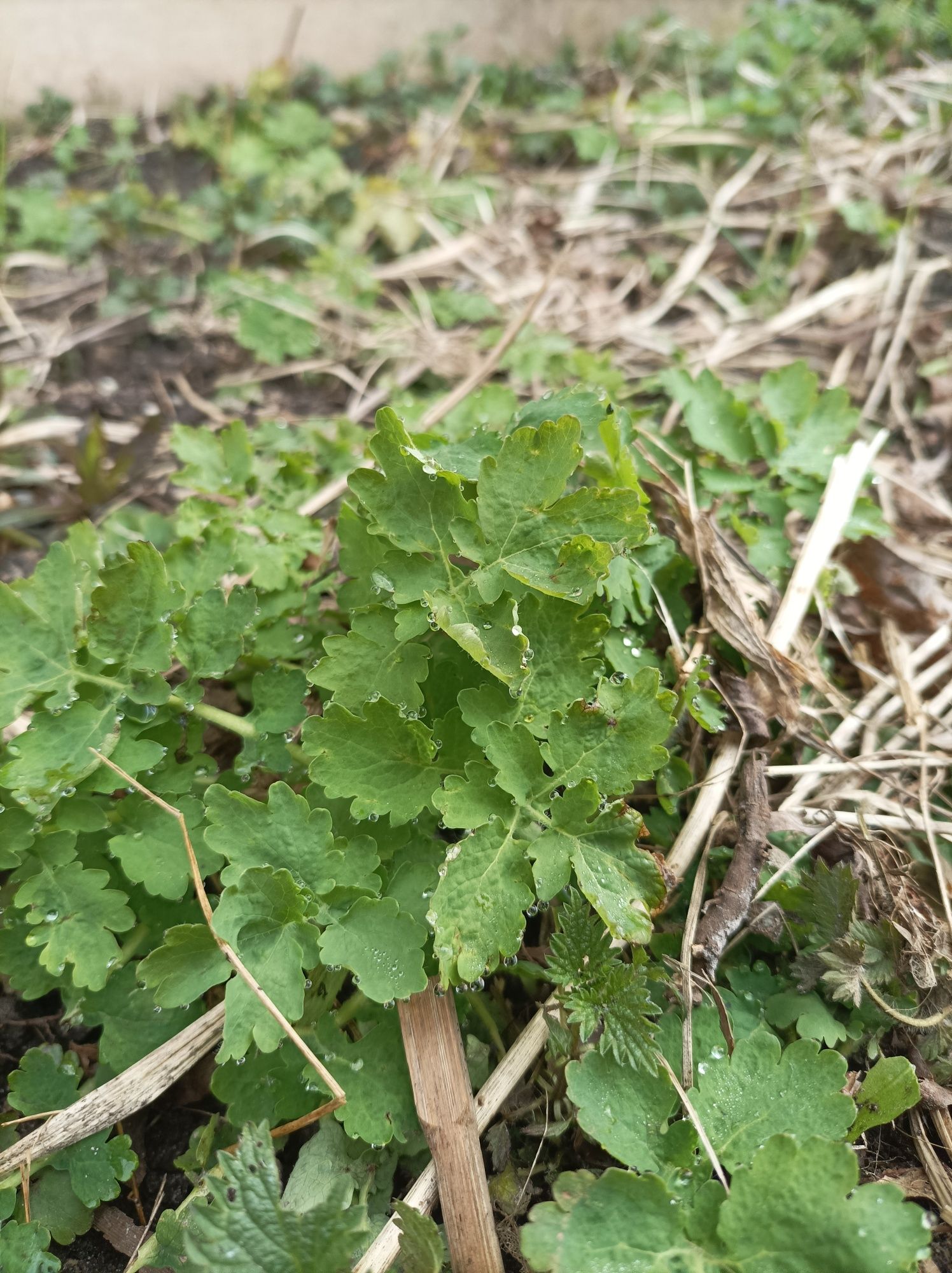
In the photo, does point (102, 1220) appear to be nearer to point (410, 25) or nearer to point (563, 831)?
point (563, 831)

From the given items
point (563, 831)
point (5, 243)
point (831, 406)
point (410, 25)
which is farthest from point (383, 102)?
point (563, 831)

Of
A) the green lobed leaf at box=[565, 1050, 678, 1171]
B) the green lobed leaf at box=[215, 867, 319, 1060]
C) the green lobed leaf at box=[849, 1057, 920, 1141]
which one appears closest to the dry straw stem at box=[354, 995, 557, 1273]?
the green lobed leaf at box=[565, 1050, 678, 1171]

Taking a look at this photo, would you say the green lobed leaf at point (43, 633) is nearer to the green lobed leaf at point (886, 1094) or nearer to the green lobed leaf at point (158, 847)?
the green lobed leaf at point (158, 847)

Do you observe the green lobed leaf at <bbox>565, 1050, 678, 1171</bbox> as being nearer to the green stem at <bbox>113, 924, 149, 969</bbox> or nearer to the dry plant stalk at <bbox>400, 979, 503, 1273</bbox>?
the dry plant stalk at <bbox>400, 979, 503, 1273</bbox>

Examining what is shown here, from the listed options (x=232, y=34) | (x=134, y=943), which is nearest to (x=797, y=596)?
(x=134, y=943)

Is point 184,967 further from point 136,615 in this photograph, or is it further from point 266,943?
point 136,615
